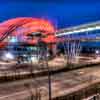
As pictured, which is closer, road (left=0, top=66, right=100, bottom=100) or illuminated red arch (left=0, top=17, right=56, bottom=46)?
road (left=0, top=66, right=100, bottom=100)

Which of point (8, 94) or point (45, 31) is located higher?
point (45, 31)

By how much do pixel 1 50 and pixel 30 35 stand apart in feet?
35.1

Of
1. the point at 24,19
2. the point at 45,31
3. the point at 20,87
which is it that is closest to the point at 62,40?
the point at 45,31

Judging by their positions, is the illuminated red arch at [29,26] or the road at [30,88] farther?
the illuminated red arch at [29,26]

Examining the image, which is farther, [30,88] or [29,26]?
[29,26]

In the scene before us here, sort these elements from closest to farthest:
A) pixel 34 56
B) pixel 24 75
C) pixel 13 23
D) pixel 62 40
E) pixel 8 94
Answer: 1. pixel 8 94
2. pixel 24 75
3. pixel 34 56
4. pixel 62 40
5. pixel 13 23

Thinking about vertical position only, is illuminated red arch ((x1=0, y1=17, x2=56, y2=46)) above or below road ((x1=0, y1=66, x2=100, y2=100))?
above

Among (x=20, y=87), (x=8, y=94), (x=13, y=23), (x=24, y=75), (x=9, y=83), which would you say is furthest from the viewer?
(x=13, y=23)

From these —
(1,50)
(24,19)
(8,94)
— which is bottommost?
(8,94)

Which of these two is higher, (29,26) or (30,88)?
(29,26)

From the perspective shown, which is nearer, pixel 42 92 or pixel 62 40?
pixel 42 92

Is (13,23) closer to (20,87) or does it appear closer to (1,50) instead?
(1,50)

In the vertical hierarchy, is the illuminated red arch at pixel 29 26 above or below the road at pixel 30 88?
above

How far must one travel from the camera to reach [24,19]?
77688 mm
